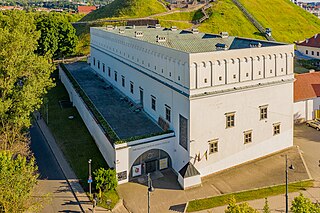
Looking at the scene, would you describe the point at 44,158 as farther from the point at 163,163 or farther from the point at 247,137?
the point at 247,137

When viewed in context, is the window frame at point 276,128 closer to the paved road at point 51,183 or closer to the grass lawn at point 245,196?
the grass lawn at point 245,196

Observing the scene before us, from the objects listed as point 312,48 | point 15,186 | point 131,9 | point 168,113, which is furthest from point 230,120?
point 131,9

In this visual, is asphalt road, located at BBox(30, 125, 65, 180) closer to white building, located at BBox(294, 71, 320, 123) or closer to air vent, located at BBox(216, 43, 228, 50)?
air vent, located at BBox(216, 43, 228, 50)

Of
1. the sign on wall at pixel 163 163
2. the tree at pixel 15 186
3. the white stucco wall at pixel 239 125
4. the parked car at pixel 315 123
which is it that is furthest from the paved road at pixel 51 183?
the parked car at pixel 315 123

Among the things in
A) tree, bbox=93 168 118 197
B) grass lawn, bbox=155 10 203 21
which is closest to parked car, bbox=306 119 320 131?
tree, bbox=93 168 118 197

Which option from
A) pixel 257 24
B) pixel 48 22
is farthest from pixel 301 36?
pixel 48 22
